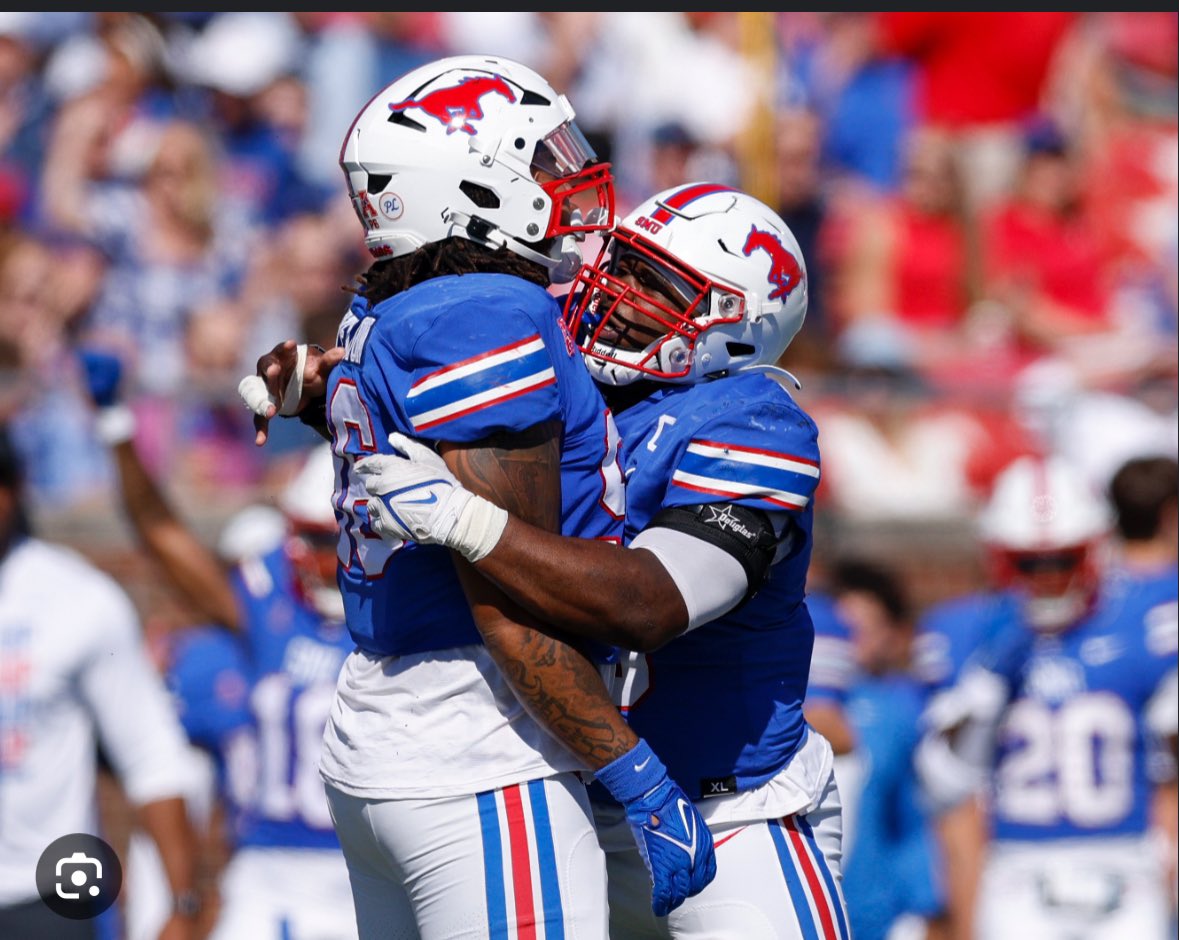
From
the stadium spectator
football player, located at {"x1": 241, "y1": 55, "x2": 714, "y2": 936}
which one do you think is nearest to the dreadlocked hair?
football player, located at {"x1": 241, "y1": 55, "x2": 714, "y2": 936}

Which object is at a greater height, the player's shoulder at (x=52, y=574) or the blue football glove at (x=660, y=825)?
the player's shoulder at (x=52, y=574)

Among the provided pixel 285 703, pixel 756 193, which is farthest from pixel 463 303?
pixel 756 193

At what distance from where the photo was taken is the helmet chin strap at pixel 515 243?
134 inches

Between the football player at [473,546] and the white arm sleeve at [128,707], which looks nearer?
the football player at [473,546]

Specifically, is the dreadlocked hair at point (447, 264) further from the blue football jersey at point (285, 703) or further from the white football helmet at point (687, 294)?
the blue football jersey at point (285, 703)

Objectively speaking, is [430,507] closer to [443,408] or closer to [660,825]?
[443,408]

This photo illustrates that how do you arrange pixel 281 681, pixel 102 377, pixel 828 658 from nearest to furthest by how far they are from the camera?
pixel 828 658 → pixel 102 377 → pixel 281 681

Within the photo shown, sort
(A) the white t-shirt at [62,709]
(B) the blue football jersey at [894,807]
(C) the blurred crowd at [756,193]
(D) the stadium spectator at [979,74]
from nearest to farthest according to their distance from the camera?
(A) the white t-shirt at [62,709] < (B) the blue football jersey at [894,807] < (C) the blurred crowd at [756,193] < (D) the stadium spectator at [979,74]

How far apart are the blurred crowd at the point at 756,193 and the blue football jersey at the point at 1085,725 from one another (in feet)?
4.23

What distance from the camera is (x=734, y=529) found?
3.43m

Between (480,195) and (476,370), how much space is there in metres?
0.43

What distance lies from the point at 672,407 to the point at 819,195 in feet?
22.9

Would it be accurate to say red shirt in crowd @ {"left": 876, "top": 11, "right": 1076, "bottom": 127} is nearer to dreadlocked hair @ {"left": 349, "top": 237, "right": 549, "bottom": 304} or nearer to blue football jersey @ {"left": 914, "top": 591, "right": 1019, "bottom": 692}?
blue football jersey @ {"left": 914, "top": 591, "right": 1019, "bottom": 692}

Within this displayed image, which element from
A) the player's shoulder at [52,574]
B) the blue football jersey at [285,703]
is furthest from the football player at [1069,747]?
the player's shoulder at [52,574]
